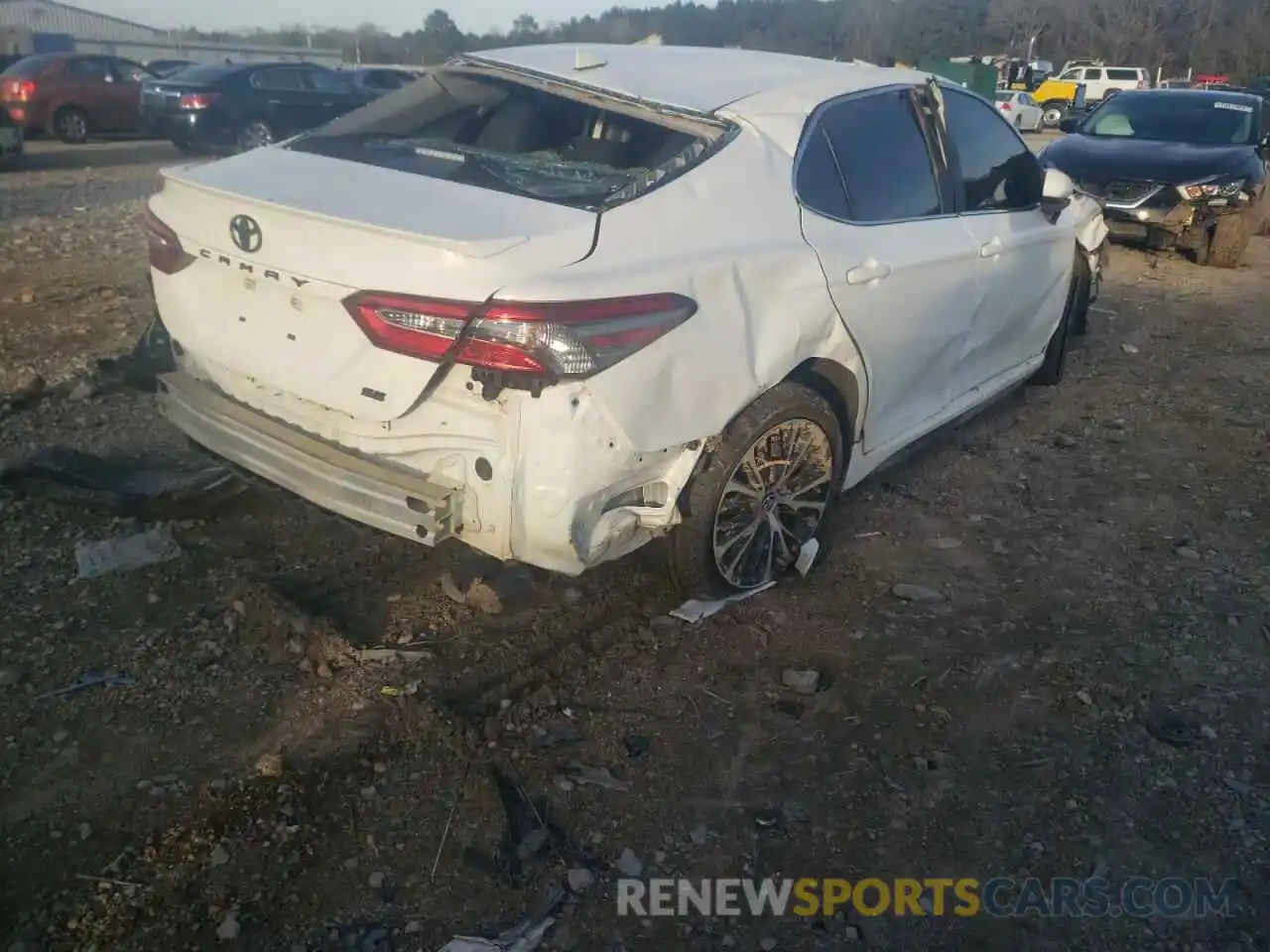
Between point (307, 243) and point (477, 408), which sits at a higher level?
point (307, 243)

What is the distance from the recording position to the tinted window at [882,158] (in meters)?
3.79

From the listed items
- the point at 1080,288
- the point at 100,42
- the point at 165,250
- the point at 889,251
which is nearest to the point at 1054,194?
the point at 1080,288

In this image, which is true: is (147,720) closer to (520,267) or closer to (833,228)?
(520,267)

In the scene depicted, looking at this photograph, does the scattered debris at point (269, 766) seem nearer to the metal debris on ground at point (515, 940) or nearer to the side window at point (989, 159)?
the metal debris on ground at point (515, 940)

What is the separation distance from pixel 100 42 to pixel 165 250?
160ft

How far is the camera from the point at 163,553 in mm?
3805

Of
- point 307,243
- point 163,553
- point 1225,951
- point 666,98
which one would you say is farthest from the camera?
point 163,553

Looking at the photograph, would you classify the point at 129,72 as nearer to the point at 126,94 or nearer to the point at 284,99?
the point at 126,94

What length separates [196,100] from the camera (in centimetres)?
1600

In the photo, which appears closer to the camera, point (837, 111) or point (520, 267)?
point (520, 267)

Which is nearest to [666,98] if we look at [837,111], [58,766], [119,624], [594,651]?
[837,111]

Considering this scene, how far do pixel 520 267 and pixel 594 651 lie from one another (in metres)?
1.34

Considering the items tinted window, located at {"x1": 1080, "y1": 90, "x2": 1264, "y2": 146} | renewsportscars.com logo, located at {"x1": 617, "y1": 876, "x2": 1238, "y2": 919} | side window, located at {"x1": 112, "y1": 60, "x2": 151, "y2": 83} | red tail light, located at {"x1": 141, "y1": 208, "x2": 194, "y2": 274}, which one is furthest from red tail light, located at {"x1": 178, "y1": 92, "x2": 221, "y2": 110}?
renewsportscars.com logo, located at {"x1": 617, "y1": 876, "x2": 1238, "y2": 919}

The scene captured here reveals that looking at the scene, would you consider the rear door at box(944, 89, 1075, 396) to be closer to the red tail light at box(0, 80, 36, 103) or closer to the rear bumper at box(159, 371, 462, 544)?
the rear bumper at box(159, 371, 462, 544)
